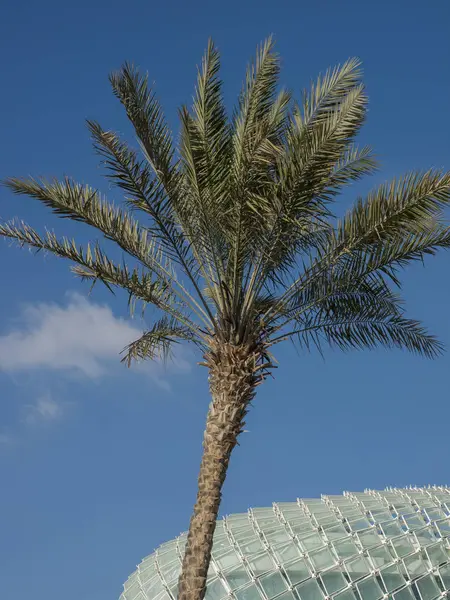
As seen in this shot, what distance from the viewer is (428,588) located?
2336 cm

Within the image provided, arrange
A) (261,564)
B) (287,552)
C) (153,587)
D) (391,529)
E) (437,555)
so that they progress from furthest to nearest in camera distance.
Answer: (153,587)
(391,529)
(287,552)
(261,564)
(437,555)

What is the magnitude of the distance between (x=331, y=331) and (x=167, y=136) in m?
4.65

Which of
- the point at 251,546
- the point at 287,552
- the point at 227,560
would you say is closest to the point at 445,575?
the point at 287,552

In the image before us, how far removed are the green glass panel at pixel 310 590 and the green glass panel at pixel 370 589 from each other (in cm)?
112

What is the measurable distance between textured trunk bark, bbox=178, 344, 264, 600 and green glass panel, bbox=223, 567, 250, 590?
37.1ft

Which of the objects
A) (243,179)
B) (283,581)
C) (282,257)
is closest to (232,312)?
(282,257)

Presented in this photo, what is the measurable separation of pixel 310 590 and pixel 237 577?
227 cm

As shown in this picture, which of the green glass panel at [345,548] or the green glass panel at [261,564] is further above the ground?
the green glass panel at [261,564]

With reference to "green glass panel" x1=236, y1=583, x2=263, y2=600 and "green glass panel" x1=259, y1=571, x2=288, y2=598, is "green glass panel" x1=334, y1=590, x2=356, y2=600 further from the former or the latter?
"green glass panel" x1=236, y1=583, x2=263, y2=600

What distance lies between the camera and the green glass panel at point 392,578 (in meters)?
23.2

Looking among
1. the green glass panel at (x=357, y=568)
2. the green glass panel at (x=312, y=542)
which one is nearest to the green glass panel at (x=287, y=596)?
the green glass panel at (x=312, y=542)

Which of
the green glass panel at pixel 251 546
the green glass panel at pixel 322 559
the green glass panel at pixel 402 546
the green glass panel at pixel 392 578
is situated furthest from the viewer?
the green glass panel at pixel 251 546

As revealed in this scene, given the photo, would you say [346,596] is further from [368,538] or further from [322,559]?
[368,538]

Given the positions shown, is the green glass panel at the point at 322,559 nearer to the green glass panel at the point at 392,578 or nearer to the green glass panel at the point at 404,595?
the green glass panel at the point at 392,578
